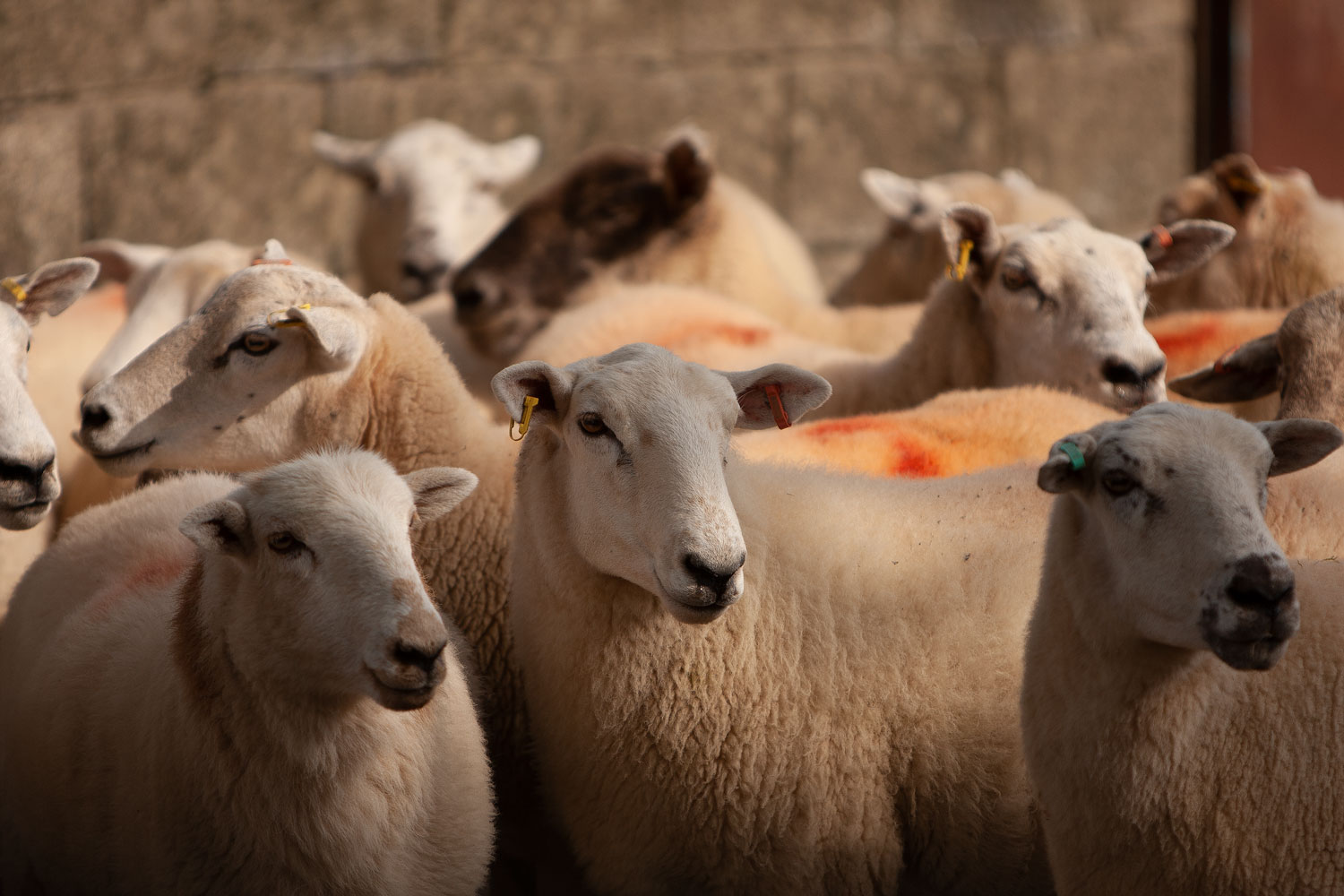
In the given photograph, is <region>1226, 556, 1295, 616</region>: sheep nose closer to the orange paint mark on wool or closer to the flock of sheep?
the flock of sheep

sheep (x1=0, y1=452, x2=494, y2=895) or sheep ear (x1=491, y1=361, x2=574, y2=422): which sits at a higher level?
sheep ear (x1=491, y1=361, x2=574, y2=422)

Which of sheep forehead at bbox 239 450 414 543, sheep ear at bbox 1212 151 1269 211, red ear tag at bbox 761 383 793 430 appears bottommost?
sheep ear at bbox 1212 151 1269 211

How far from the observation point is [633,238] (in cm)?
603

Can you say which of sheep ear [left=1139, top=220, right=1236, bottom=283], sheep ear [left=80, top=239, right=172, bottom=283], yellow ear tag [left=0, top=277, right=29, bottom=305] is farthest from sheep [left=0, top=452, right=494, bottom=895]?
sheep ear [left=80, top=239, right=172, bottom=283]

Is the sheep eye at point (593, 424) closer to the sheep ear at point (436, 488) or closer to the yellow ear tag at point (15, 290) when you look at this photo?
the sheep ear at point (436, 488)

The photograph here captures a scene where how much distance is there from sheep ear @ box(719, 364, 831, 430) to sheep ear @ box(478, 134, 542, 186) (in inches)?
174

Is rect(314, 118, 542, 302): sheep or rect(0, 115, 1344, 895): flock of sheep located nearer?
rect(0, 115, 1344, 895): flock of sheep

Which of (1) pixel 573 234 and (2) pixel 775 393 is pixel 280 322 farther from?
(1) pixel 573 234

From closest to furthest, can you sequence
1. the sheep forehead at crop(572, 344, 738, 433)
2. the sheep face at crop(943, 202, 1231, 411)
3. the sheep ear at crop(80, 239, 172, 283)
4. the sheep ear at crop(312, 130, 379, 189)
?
the sheep forehead at crop(572, 344, 738, 433)
the sheep face at crop(943, 202, 1231, 411)
the sheep ear at crop(80, 239, 172, 283)
the sheep ear at crop(312, 130, 379, 189)

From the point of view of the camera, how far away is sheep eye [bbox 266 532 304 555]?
2.53 meters

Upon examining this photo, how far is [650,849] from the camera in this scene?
113 inches

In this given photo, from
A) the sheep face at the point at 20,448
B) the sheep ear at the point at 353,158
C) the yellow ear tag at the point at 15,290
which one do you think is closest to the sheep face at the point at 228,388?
→ the sheep face at the point at 20,448

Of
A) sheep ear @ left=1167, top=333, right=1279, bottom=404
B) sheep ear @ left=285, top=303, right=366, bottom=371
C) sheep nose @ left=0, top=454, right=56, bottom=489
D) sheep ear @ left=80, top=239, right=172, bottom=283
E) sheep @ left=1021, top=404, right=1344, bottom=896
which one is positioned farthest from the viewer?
sheep ear @ left=80, top=239, right=172, bottom=283

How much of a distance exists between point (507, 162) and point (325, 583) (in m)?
5.14
